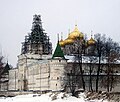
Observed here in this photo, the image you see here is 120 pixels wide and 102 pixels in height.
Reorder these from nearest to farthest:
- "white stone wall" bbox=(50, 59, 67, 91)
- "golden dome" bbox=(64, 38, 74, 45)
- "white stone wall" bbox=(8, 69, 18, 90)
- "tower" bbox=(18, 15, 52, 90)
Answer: "white stone wall" bbox=(50, 59, 67, 91) < "tower" bbox=(18, 15, 52, 90) < "golden dome" bbox=(64, 38, 74, 45) < "white stone wall" bbox=(8, 69, 18, 90)

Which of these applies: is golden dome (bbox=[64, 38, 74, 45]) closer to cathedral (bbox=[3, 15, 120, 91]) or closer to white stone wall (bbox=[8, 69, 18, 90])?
cathedral (bbox=[3, 15, 120, 91])

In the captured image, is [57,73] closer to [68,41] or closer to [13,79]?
[68,41]

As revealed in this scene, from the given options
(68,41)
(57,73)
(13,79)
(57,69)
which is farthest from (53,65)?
(13,79)

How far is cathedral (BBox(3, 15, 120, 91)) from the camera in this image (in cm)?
5544

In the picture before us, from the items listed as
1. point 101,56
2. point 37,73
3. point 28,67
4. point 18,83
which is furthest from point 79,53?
point 18,83

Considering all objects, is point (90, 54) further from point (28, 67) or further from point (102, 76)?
point (28, 67)

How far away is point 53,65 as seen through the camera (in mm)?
56062

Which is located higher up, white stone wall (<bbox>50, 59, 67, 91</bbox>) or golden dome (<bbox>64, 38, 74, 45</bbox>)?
golden dome (<bbox>64, 38, 74, 45</bbox>)

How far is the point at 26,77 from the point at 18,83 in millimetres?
3927

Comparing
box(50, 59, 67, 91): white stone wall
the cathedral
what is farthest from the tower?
box(50, 59, 67, 91): white stone wall

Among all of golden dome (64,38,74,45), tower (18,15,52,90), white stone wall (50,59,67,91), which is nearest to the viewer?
white stone wall (50,59,67,91)

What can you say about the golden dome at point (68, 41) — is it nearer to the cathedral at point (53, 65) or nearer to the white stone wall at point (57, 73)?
the cathedral at point (53, 65)

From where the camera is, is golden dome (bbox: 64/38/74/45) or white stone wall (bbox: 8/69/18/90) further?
white stone wall (bbox: 8/69/18/90)

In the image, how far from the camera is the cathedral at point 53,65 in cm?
5544
